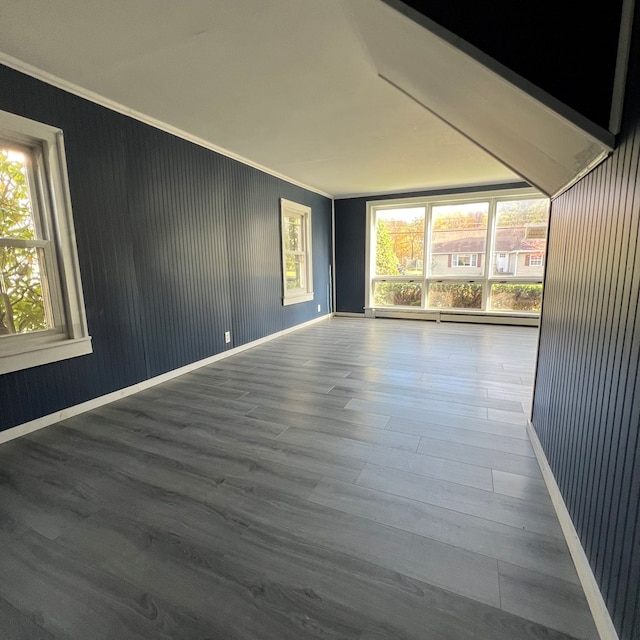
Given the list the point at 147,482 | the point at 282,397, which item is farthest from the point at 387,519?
the point at 282,397

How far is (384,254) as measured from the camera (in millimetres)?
6926

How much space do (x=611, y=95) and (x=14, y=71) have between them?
3.24 metres

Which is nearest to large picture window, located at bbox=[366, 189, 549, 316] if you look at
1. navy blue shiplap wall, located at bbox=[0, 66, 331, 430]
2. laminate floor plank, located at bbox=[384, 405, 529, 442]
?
navy blue shiplap wall, located at bbox=[0, 66, 331, 430]

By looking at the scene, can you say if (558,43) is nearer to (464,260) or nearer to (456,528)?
(456,528)

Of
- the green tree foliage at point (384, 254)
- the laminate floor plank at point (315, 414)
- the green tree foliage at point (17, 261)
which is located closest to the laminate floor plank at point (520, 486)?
the laminate floor plank at point (315, 414)

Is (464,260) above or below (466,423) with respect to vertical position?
above

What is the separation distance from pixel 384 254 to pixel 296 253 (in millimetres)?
2031

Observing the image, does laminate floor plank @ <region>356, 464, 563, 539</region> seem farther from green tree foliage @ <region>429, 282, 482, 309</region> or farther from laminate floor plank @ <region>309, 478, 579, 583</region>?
green tree foliage @ <region>429, 282, 482, 309</region>

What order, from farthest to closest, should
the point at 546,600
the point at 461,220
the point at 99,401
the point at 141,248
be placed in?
the point at 461,220 → the point at 141,248 → the point at 99,401 → the point at 546,600

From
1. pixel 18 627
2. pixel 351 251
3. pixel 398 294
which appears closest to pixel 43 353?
pixel 18 627

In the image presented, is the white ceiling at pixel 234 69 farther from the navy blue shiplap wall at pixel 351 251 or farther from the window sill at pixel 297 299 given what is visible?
the navy blue shiplap wall at pixel 351 251

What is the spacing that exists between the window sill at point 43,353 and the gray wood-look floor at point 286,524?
488 mm

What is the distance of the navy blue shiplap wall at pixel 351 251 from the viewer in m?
6.88

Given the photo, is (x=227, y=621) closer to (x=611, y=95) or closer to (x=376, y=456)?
(x=376, y=456)
